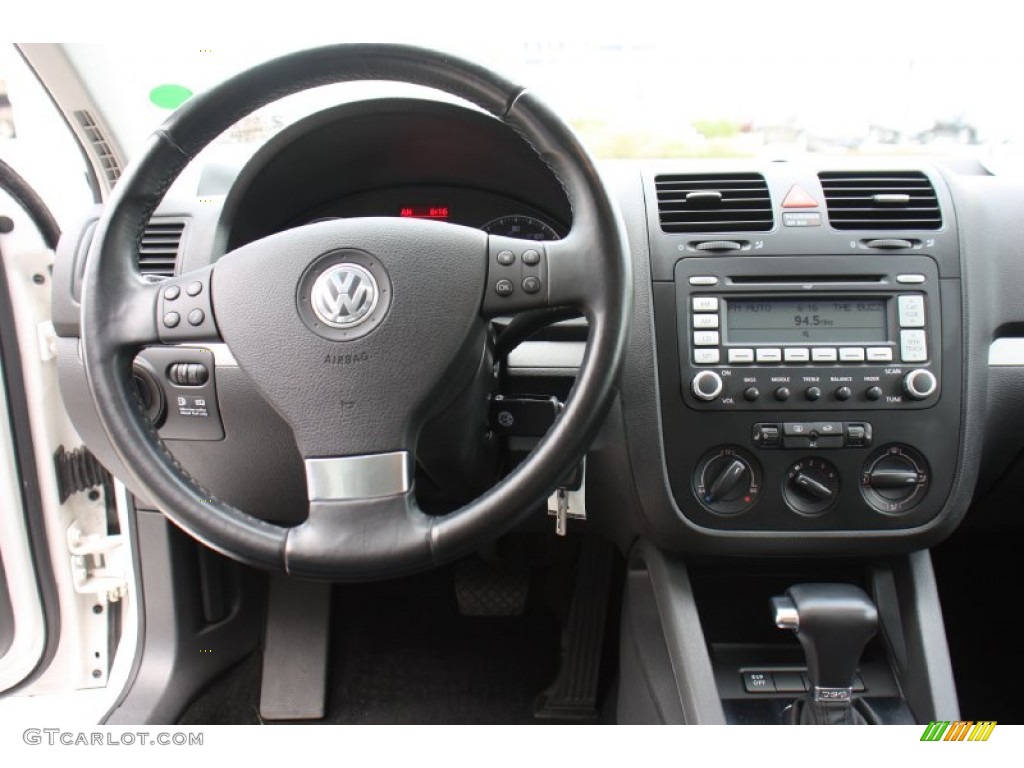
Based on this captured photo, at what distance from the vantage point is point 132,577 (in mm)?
1593

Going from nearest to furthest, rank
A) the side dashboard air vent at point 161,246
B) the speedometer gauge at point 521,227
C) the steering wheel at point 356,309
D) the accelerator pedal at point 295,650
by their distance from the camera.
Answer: the steering wheel at point 356,309 < the side dashboard air vent at point 161,246 < the speedometer gauge at point 521,227 < the accelerator pedal at point 295,650

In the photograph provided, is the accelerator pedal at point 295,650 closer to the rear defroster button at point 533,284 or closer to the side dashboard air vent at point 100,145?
the side dashboard air vent at point 100,145

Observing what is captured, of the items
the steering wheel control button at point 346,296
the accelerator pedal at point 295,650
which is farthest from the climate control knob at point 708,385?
the accelerator pedal at point 295,650

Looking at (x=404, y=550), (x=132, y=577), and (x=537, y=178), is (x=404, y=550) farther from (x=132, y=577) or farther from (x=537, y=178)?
(x=132, y=577)

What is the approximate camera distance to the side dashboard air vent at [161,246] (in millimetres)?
1231

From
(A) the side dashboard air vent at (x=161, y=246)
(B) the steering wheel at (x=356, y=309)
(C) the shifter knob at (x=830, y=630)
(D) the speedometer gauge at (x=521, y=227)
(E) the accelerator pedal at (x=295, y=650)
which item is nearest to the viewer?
(B) the steering wheel at (x=356, y=309)

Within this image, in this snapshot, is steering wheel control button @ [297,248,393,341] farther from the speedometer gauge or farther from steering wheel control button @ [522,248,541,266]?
the speedometer gauge

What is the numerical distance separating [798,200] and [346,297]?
756 mm

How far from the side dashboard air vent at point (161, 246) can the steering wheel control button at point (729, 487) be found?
0.93 meters

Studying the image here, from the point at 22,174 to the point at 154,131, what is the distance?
80 cm

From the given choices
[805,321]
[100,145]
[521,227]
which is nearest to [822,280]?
[805,321]

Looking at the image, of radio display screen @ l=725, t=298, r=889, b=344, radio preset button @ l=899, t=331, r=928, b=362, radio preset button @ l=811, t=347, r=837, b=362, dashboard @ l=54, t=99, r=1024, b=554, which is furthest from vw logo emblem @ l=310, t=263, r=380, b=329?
radio preset button @ l=899, t=331, r=928, b=362

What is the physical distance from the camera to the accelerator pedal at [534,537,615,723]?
1.74 metres

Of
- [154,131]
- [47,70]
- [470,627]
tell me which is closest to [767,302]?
[154,131]
